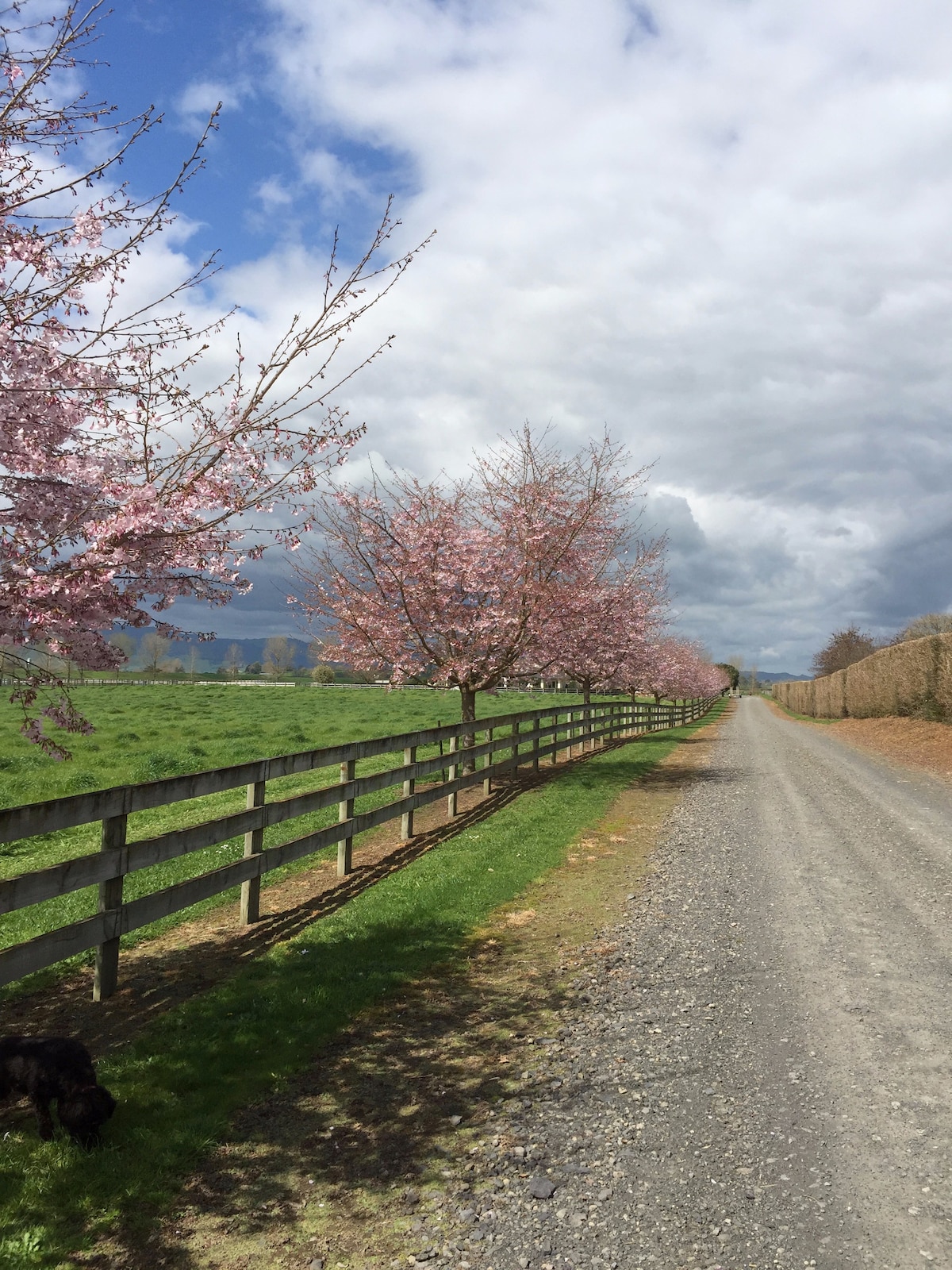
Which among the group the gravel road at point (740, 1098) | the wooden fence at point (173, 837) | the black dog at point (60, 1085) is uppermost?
the wooden fence at point (173, 837)

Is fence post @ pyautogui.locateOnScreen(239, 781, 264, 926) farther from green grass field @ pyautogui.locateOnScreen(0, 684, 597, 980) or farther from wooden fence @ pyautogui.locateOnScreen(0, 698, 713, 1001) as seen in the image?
green grass field @ pyautogui.locateOnScreen(0, 684, 597, 980)

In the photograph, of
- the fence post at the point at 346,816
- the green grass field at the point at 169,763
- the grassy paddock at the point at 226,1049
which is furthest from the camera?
the fence post at the point at 346,816

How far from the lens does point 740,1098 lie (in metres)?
4.44

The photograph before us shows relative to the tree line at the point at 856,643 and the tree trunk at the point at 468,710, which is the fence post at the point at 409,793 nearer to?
the tree trunk at the point at 468,710

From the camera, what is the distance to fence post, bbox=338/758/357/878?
30.4 ft

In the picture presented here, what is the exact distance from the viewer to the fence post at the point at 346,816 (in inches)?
365

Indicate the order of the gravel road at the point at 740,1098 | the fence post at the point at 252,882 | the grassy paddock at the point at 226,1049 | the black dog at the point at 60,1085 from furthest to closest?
the fence post at the point at 252,882 < the black dog at the point at 60,1085 < the grassy paddock at the point at 226,1049 < the gravel road at the point at 740,1098

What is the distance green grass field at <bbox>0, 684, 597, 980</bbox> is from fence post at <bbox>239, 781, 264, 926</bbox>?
0.89m

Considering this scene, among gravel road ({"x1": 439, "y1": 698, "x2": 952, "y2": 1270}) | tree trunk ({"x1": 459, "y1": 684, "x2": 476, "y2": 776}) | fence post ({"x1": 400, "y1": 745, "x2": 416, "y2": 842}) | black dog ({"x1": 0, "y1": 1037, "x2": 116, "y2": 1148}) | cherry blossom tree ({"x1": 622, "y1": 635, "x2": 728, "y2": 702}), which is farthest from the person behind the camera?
cherry blossom tree ({"x1": 622, "y1": 635, "x2": 728, "y2": 702})

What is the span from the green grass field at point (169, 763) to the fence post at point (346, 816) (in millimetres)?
848

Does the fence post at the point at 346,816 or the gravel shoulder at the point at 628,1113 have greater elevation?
the fence post at the point at 346,816

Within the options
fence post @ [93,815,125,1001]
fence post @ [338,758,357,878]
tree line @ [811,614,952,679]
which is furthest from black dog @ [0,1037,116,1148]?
tree line @ [811,614,952,679]

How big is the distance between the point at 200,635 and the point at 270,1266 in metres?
3.85

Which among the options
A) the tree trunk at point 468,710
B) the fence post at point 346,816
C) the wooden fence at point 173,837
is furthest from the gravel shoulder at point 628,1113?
the tree trunk at point 468,710
